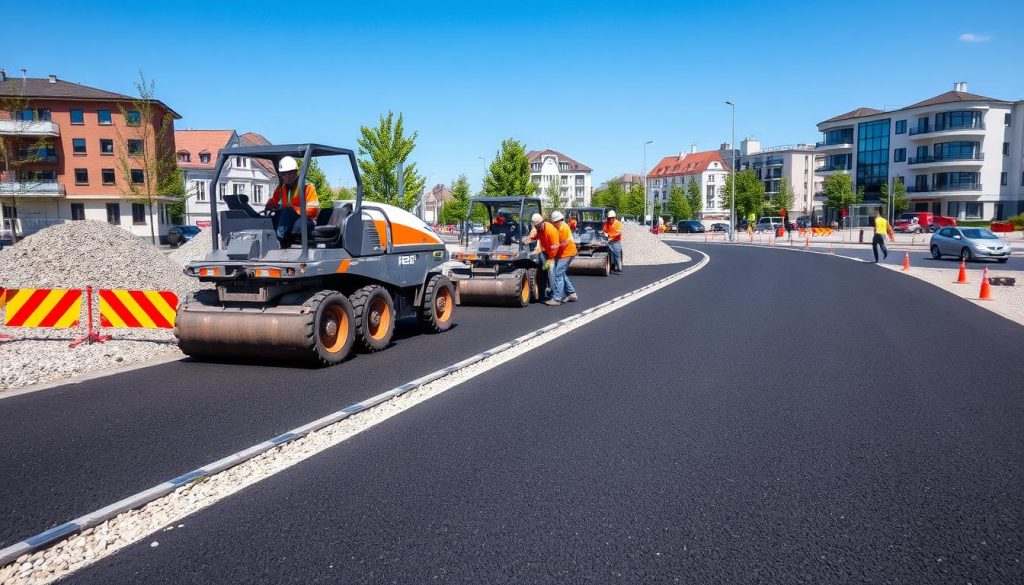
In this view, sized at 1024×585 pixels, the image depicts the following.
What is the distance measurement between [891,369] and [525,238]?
7.50m

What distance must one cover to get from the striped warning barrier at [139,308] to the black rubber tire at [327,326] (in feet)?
6.69

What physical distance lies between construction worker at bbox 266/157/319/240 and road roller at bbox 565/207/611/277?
43.2ft

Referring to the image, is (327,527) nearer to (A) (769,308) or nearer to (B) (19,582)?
(B) (19,582)

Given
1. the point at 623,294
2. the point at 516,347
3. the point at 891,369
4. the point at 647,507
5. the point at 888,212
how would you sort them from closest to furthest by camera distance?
the point at 647,507
the point at 891,369
the point at 516,347
the point at 623,294
the point at 888,212

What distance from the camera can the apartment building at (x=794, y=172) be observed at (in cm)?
10275

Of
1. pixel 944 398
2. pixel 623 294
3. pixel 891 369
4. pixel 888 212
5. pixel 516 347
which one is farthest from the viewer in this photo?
pixel 888 212

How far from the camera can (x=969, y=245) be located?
26344 millimetres

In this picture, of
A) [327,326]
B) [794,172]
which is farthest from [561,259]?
[794,172]

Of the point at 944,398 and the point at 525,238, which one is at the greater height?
the point at 525,238

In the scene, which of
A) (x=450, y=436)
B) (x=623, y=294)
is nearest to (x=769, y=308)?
(x=623, y=294)

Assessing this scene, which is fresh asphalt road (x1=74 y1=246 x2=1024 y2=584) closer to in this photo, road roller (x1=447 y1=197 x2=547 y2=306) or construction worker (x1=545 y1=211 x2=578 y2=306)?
road roller (x1=447 y1=197 x2=547 y2=306)

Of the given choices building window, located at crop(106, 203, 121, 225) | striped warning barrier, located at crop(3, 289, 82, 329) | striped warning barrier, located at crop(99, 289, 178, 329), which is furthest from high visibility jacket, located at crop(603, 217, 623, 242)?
building window, located at crop(106, 203, 121, 225)

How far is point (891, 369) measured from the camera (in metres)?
8.00

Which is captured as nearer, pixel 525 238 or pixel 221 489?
pixel 221 489
